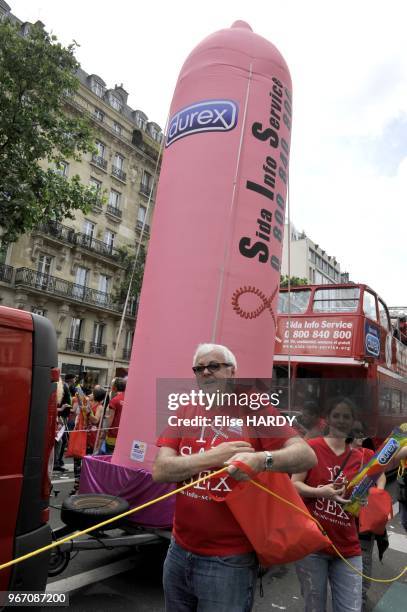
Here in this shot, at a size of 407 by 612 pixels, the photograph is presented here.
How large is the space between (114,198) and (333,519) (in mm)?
32894

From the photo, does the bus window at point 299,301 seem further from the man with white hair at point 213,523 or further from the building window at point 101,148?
the building window at point 101,148

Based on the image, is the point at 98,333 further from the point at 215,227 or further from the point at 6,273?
the point at 215,227

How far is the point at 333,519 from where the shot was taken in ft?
9.12

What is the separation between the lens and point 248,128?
202 inches

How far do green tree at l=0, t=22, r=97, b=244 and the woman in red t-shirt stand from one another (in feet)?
39.2

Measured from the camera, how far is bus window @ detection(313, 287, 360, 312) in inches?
365

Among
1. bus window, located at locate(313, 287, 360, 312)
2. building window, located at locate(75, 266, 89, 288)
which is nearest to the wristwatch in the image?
bus window, located at locate(313, 287, 360, 312)

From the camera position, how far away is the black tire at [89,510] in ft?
Answer: 11.0

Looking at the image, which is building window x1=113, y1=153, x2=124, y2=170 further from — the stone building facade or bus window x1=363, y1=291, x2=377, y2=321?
bus window x1=363, y1=291, x2=377, y2=321

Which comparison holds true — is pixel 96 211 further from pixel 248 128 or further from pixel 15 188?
pixel 248 128

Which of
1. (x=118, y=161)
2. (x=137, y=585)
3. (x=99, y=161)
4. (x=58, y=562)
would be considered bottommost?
(x=137, y=585)

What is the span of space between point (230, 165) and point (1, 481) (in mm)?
3877

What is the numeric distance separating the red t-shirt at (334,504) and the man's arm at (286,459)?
3.24 ft

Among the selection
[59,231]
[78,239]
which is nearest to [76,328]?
[78,239]
